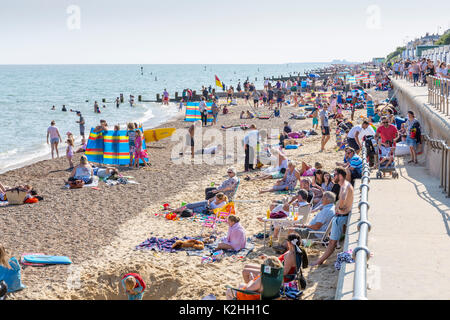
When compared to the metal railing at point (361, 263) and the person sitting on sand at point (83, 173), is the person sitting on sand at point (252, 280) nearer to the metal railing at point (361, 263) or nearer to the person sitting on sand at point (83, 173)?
the metal railing at point (361, 263)

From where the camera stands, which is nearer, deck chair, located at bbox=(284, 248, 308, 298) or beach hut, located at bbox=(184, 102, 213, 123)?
deck chair, located at bbox=(284, 248, 308, 298)

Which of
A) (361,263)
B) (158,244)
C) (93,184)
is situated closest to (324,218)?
(158,244)

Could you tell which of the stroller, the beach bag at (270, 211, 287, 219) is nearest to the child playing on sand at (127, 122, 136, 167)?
the stroller

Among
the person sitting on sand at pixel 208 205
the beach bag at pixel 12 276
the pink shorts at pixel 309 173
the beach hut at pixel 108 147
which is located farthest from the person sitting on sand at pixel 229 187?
the beach hut at pixel 108 147

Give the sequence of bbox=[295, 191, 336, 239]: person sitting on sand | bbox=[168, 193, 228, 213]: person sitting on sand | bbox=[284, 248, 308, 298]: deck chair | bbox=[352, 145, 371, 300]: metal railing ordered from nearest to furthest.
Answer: bbox=[352, 145, 371, 300]: metal railing → bbox=[284, 248, 308, 298]: deck chair → bbox=[295, 191, 336, 239]: person sitting on sand → bbox=[168, 193, 228, 213]: person sitting on sand

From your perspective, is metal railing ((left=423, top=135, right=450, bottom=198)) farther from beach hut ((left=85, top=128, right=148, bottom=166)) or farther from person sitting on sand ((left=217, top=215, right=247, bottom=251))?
beach hut ((left=85, top=128, right=148, bottom=166))

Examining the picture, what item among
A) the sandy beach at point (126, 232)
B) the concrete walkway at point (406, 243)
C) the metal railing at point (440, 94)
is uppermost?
the metal railing at point (440, 94)

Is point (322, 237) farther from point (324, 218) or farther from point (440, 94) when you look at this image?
point (440, 94)

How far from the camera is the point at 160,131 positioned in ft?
66.3

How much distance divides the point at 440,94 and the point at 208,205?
6235mm

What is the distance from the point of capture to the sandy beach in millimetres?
6996

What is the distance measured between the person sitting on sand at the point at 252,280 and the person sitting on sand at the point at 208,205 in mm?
3957

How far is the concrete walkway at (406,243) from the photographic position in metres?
4.93

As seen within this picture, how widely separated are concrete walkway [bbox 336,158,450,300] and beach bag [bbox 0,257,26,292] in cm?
450
